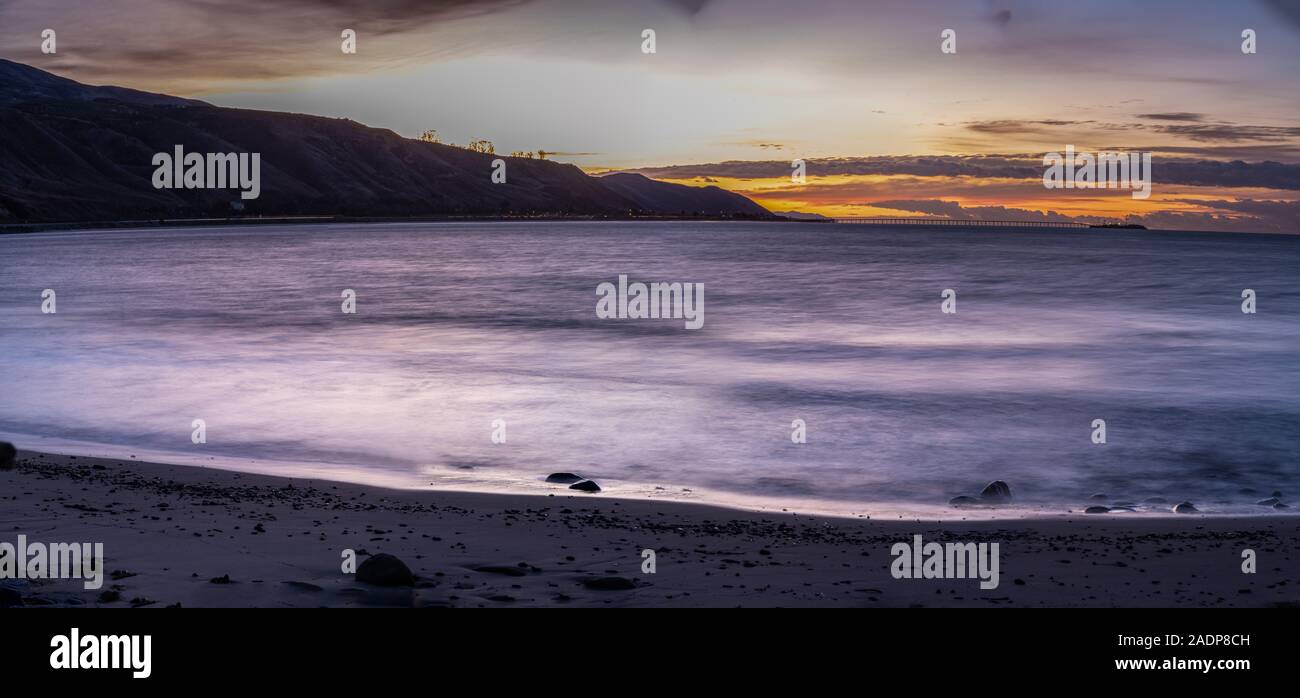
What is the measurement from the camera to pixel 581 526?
29.9ft

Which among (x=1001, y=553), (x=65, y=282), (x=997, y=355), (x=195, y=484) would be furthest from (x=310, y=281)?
(x=1001, y=553)

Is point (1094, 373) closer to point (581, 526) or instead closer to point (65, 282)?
point (581, 526)

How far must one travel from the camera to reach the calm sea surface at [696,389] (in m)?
13.7

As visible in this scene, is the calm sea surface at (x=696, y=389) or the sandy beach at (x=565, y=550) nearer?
the sandy beach at (x=565, y=550)

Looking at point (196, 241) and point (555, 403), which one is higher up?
point (196, 241)

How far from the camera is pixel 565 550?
8070 mm

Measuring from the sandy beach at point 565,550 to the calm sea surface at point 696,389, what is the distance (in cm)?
174

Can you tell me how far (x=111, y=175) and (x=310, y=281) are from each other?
485ft

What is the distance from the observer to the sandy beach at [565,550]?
6586mm

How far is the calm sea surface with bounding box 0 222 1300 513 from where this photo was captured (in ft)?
44.9

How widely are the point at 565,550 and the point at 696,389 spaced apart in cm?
1437

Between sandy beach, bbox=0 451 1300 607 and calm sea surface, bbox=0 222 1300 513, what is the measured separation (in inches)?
68.5

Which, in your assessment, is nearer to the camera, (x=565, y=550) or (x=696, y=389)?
(x=565, y=550)
